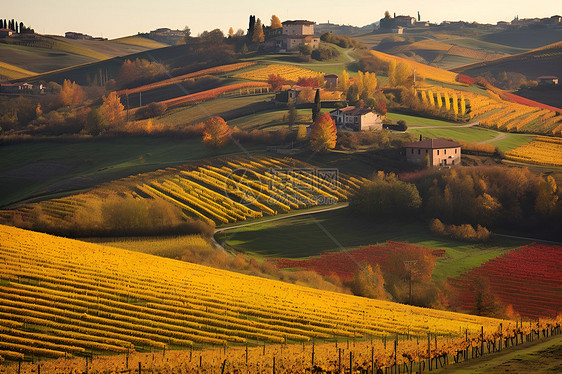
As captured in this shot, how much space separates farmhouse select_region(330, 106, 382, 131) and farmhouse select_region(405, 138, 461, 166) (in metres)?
11.6

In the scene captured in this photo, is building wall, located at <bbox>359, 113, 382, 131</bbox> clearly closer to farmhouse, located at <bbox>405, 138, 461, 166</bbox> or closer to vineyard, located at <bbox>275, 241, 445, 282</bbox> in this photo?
farmhouse, located at <bbox>405, 138, 461, 166</bbox>

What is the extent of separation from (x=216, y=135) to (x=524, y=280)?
180ft

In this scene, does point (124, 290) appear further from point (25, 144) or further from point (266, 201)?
point (25, 144)

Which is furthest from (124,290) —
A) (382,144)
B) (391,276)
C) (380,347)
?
(382,144)

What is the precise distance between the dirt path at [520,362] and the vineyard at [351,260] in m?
24.9

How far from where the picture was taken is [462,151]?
329 ft

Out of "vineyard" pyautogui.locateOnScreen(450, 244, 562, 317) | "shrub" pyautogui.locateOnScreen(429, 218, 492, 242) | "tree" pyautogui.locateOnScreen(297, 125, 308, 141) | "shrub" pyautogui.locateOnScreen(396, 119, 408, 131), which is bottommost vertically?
"vineyard" pyautogui.locateOnScreen(450, 244, 562, 317)

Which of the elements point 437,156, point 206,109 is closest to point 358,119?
point 437,156

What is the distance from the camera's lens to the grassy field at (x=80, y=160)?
314ft

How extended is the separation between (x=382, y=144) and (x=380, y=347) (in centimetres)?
6558

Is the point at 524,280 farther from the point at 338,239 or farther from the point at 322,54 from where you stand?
the point at 322,54

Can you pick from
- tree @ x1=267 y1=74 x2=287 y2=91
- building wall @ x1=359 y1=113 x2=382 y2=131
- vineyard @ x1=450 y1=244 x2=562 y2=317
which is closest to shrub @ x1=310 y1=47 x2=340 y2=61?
tree @ x1=267 y1=74 x2=287 y2=91

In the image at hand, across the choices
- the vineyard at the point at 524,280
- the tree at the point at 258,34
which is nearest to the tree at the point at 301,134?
the vineyard at the point at 524,280

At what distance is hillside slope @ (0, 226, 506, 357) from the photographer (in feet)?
124
